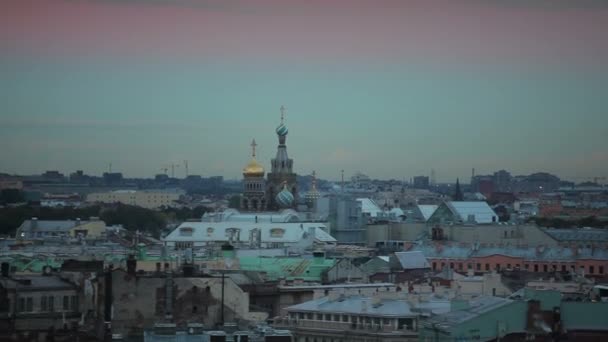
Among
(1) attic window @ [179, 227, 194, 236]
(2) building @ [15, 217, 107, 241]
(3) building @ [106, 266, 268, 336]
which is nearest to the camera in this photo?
(3) building @ [106, 266, 268, 336]

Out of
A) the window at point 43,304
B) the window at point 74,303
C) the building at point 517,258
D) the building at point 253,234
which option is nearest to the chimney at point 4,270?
the window at point 74,303

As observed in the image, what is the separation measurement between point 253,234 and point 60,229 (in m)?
13.5

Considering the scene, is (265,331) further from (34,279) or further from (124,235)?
(124,235)

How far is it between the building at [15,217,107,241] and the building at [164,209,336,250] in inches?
155

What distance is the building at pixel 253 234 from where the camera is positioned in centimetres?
8112

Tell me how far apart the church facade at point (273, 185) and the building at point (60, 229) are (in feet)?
34.8

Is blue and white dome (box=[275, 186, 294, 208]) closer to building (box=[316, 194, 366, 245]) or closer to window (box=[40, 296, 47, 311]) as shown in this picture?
building (box=[316, 194, 366, 245])

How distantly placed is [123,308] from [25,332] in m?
4.96

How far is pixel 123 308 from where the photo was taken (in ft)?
138

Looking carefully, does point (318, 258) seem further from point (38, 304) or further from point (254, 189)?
point (254, 189)

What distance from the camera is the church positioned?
4151 inches

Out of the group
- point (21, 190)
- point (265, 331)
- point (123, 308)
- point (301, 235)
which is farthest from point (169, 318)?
point (21, 190)

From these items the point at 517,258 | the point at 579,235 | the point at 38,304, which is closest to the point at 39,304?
the point at 38,304

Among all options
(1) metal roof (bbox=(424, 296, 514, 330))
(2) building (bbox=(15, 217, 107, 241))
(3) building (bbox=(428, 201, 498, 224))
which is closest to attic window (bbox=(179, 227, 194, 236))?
(2) building (bbox=(15, 217, 107, 241))
